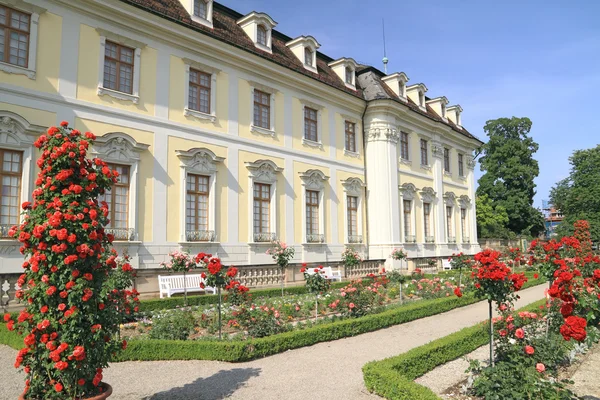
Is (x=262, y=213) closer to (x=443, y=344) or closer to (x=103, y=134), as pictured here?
(x=103, y=134)

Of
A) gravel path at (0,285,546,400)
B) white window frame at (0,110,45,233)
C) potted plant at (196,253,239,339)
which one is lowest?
gravel path at (0,285,546,400)

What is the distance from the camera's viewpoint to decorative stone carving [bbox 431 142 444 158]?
27797mm

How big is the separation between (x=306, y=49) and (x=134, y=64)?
9082 mm

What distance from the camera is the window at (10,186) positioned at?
11.4m

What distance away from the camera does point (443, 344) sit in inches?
279

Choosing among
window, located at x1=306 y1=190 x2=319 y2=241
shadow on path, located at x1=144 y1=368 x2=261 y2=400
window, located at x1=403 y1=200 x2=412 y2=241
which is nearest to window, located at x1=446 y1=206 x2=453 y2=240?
window, located at x1=403 y1=200 x2=412 y2=241

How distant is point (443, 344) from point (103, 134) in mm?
11210

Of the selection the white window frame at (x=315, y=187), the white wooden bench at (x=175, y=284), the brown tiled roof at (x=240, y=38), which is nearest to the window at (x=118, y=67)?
the brown tiled roof at (x=240, y=38)

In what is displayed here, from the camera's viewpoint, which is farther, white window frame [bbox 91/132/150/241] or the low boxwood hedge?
white window frame [bbox 91/132/150/241]

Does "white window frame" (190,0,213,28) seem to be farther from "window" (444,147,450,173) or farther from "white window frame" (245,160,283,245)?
"window" (444,147,450,173)

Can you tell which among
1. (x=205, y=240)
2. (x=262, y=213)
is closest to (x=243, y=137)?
(x=262, y=213)

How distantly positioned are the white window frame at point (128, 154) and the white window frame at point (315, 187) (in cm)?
739

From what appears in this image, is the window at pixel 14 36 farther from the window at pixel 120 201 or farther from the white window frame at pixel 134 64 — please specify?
the window at pixel 120 201

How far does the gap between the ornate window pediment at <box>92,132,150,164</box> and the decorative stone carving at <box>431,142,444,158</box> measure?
62.4 feet
